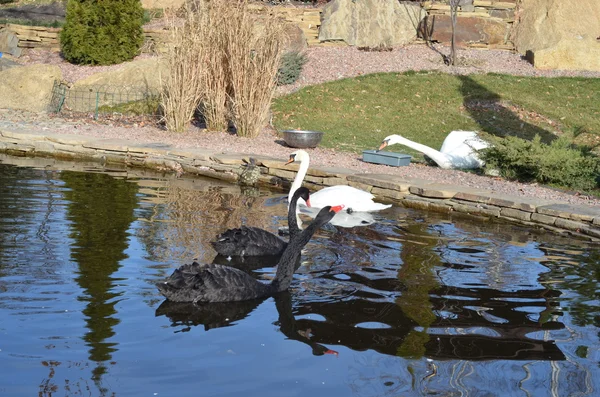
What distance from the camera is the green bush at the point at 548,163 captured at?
12.2 metres

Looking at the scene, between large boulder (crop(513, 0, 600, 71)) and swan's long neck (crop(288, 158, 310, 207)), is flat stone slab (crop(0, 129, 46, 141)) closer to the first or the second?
swan's long neck (crop(288, 158, 310, 207))


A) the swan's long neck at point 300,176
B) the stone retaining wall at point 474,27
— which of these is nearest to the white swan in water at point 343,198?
the swan's long neck at point 300,176

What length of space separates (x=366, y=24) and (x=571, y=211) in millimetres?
14892

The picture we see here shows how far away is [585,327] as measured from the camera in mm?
6613

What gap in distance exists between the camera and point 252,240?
838cm

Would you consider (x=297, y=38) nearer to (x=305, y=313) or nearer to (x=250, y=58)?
(x=250, y=58)

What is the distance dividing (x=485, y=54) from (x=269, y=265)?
16.5 meters

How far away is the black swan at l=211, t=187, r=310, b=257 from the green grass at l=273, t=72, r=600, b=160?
7.44m

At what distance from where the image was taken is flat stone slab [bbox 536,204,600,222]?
10.2 metres

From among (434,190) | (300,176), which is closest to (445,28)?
(434,190)

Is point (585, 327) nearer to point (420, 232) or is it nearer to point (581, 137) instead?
point (420, 232)

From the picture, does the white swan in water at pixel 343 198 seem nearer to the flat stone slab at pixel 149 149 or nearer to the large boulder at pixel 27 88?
the flat stone slab at pixel 149 149

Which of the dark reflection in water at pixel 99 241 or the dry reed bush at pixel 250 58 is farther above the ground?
the dry reed bush at pixel 250 58

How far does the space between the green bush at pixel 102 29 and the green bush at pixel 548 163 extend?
12.8 metres
